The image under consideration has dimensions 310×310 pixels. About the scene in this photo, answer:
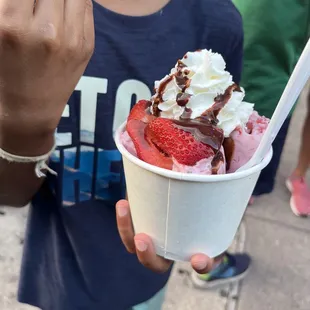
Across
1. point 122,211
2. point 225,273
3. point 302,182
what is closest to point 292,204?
point 302,182

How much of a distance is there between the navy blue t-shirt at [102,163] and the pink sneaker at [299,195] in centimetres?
171

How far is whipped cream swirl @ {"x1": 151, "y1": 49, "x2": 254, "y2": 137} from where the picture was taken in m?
1.05

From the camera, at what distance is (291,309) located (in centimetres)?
240

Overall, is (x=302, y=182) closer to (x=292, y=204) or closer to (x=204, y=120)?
(x=292, y=204)

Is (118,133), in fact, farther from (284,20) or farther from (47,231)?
(284,20)

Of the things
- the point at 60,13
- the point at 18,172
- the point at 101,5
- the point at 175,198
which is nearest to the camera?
the point at 60,13

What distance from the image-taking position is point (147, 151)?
0.99m

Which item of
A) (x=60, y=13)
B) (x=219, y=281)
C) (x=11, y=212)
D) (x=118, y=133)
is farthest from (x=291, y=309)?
(x=60, y=13)

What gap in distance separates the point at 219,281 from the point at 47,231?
4.07 feet

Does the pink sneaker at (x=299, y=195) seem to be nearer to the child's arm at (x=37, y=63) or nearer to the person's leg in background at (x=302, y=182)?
the person's leg in background at (x=302, y=182)

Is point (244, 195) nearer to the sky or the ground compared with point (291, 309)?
nearer to the sky

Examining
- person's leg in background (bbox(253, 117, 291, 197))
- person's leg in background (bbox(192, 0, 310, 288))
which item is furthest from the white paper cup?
person's leg in background (bbox(253, 117, 291, 197))

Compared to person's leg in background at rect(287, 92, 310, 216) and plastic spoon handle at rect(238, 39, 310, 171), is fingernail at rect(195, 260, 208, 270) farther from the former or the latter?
person's leg in background at rect(287, 92, 310, 216)

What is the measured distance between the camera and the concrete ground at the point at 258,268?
2.38 metres
